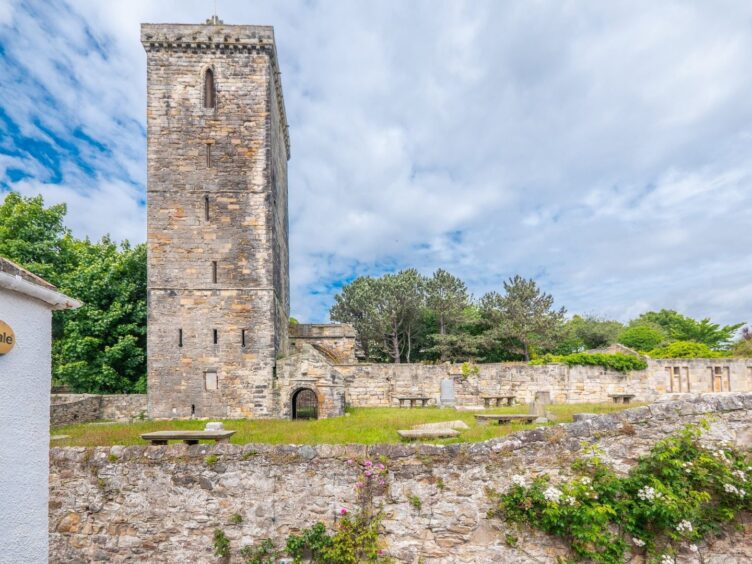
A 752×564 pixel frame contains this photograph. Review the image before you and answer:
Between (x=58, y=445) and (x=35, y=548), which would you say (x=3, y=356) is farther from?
(x=58, y=445)

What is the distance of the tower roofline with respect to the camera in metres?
16.4

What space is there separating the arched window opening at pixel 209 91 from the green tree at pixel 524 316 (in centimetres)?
2596

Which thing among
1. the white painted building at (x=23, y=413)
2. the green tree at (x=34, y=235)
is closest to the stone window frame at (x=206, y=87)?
the green tree at (x=34, y=235)

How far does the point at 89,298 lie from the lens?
18.1 meters

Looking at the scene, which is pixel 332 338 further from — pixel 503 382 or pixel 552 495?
pixel 552 495

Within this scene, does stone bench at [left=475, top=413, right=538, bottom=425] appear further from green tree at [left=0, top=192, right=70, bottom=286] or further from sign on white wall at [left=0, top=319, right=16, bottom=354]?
green tree at [left=0, top=192, right=70, bottom=286]

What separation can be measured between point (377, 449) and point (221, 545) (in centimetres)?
311

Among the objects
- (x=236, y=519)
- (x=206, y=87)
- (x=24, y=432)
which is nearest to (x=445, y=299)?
(x=206, y=87)

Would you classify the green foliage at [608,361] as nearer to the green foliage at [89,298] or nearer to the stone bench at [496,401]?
the stone bench at [496,401]

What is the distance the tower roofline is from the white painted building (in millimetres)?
15934

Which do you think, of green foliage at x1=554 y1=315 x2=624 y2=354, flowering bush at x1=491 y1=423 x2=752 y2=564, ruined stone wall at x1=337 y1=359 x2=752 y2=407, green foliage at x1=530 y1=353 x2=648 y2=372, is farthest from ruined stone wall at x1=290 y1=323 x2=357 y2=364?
green foliage at x1=554 y1=315 x2=624 y2=354

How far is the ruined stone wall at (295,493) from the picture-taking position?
6863 millimetres

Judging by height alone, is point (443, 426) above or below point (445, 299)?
below

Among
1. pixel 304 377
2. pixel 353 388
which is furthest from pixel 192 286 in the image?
pixel 353 388
